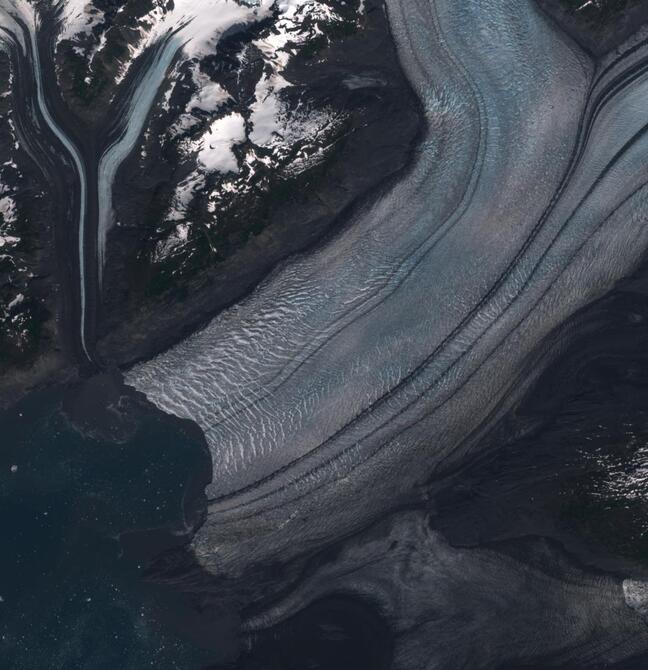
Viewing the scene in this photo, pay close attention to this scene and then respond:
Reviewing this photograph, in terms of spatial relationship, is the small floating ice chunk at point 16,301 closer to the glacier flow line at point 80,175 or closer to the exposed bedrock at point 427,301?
the glacier flow line at point 80,175

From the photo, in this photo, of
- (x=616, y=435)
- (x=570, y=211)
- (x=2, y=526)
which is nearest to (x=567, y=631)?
(x=616, y=435)

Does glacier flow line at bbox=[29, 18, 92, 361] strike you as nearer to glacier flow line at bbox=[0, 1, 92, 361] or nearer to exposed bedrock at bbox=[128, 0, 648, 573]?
glacier flow line at bbox=[0, 1, 92, 361]

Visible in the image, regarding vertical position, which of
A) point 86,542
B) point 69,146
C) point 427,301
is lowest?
point 86,542

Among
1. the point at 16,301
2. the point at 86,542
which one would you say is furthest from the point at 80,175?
the point at 86,542

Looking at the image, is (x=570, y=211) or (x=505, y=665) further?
(x=570, y=211)

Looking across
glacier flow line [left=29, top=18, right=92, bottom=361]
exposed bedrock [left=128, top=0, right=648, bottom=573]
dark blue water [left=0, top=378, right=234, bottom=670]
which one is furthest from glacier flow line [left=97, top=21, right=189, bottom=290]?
dark blue water [left=0, top=378, right=234, bottom=670]

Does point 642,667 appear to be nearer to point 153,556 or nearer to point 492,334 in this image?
point 492,334

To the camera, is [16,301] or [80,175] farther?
[80,175]

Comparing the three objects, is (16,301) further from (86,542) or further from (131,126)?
(86,542)
